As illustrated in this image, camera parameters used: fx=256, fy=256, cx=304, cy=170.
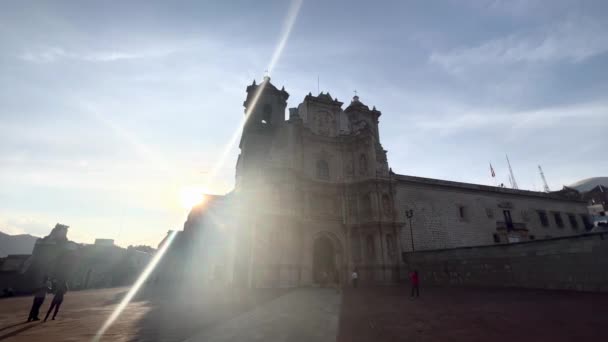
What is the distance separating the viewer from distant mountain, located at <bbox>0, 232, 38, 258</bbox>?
3520 inches

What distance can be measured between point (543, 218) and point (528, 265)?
24.9 metres

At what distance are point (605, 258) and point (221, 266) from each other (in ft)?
96.1

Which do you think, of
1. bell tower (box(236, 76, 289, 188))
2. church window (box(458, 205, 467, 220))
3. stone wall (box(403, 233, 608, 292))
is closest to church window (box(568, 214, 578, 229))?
church window (box(458, 205, 467, 220))

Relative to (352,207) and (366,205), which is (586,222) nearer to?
(366,205)

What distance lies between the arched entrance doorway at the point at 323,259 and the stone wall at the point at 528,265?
794 centimetres

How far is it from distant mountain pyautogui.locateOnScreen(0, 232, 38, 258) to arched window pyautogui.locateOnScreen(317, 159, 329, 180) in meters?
113

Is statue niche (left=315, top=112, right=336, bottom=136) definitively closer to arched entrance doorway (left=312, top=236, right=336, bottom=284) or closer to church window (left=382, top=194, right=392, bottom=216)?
church window (left=382, top=194, right=392, bottom=216)

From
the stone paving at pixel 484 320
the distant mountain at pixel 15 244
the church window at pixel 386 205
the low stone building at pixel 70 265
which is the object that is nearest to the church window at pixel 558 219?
the church window at pixel 386 205

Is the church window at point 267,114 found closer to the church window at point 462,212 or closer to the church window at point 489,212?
the church window at point 462,212

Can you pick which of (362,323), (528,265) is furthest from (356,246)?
(362,323)

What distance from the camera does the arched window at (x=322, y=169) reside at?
1051 inches

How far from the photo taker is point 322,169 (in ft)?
88.4

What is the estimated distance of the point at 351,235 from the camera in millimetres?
25062

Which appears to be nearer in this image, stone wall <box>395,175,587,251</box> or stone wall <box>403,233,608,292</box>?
stone wall <box>403,233,608,292</box>
